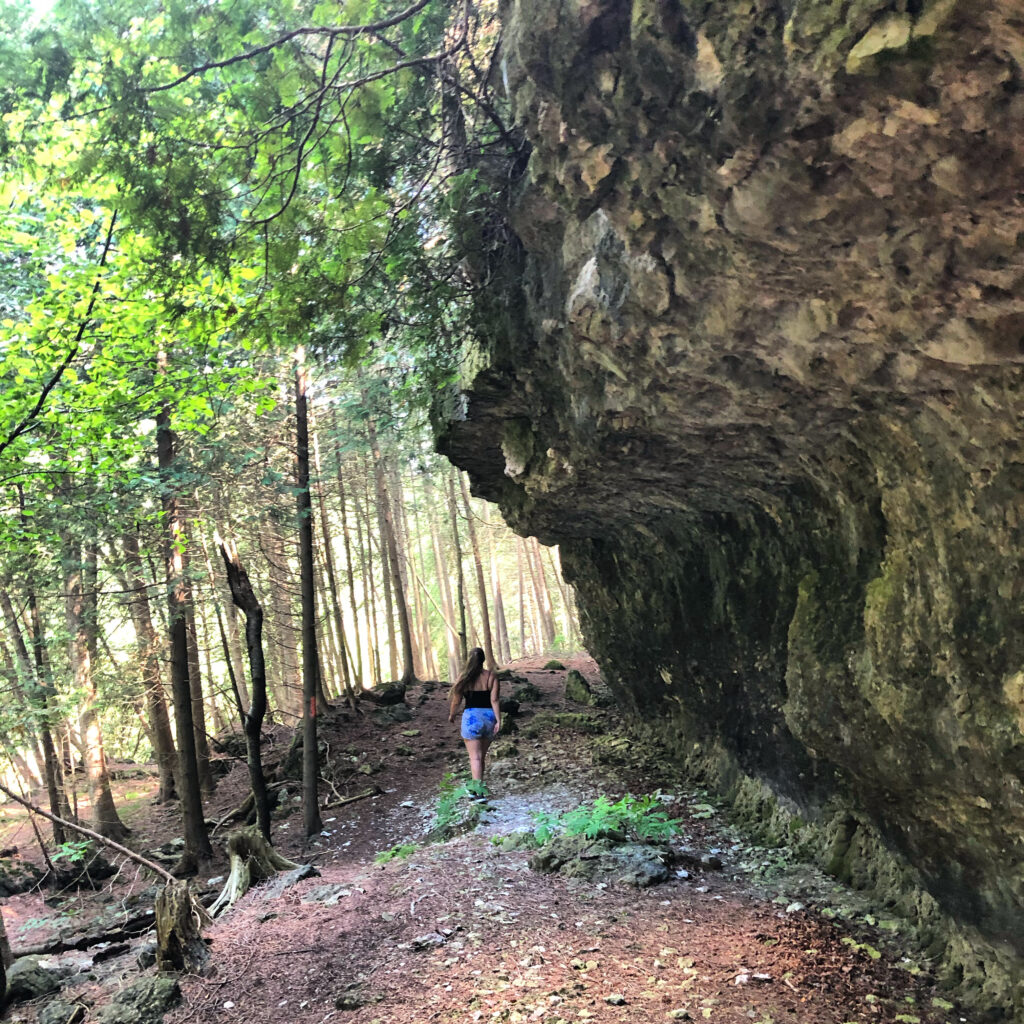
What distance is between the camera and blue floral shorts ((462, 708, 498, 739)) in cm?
872

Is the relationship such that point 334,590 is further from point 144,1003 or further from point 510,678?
point 144,1003

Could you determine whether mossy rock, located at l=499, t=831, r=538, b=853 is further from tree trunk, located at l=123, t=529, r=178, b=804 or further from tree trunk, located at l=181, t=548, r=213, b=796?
tree trunk, located at l=123, t=529, r=178, b=804

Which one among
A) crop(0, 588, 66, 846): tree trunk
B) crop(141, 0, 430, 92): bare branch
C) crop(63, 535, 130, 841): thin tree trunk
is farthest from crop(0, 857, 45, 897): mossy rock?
crop(141, 0, 430, 92): bare branch

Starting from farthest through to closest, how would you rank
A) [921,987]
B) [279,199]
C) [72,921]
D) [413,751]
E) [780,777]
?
[413,751] → [72,921] → [780,777] → [279,199] → [921,987]

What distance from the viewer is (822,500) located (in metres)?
5.11

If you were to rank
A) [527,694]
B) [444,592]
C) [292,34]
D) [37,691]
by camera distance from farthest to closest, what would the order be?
[444,592] < [527,694] < [37,691] < [292,34]

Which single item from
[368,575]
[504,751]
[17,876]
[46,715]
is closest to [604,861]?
[504,751]

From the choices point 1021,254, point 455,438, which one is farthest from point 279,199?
point 1021,254

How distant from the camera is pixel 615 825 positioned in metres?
6.41

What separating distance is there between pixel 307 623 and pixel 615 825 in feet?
18.6

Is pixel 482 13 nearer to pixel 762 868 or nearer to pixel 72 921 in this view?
pixel 762 868

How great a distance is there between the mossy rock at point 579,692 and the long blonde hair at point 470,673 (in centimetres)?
650

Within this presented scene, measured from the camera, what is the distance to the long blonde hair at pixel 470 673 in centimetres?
866

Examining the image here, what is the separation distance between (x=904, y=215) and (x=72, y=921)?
13154 mm
